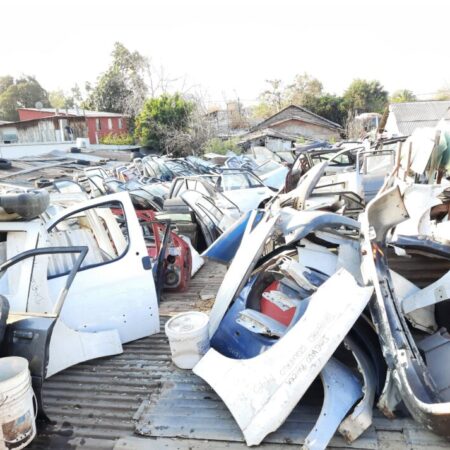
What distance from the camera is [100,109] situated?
46.3 m

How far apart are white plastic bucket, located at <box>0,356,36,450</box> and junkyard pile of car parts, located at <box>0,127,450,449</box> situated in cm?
18

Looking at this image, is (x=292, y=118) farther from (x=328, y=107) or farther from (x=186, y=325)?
(x=186, y=325)

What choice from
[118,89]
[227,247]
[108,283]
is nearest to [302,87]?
[118,89]

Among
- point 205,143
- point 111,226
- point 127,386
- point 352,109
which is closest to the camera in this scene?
point 127,386

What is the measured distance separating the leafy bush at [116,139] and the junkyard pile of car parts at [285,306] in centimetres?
3175

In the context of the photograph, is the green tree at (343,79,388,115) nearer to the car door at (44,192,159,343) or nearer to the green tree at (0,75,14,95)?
the car door at (44,192,159,343)

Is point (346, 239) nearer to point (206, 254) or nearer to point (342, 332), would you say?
point (342, 332)

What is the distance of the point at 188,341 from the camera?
10.8ft

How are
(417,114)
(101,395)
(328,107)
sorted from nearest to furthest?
(101,395), (417,114), (328,107)

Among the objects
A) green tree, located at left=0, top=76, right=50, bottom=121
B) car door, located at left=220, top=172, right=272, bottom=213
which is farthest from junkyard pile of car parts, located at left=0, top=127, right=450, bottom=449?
green tree, located at left=0, top=76, right=50, bottom=121

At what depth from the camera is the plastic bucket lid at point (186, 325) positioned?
3311mm

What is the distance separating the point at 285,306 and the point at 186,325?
872mm

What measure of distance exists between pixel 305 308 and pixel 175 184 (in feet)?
26.1

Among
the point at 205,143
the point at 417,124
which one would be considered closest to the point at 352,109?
the point at 417,124
